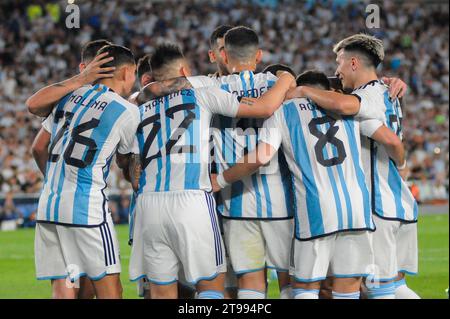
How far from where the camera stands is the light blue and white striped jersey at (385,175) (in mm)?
6188

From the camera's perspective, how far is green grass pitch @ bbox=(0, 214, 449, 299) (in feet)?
30.5

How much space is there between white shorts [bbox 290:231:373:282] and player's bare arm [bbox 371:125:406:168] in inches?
26.5

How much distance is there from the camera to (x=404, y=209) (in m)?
6.29

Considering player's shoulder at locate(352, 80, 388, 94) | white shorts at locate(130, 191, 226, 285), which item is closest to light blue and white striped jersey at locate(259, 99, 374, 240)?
player's shoulder at locate(352, 80, 388, 94)

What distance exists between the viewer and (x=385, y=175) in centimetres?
626

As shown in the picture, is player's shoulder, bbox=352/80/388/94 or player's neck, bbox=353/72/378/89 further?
player's neck, bbox=353/72/378/89

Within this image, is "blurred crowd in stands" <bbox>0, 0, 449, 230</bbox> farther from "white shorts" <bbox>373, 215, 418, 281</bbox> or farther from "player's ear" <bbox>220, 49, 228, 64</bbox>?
"player's ear" <bbox>220, 49, 228, 64</bbox>

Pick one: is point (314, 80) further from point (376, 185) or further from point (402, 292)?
point (402, 292)

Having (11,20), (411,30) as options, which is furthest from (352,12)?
(11,20)

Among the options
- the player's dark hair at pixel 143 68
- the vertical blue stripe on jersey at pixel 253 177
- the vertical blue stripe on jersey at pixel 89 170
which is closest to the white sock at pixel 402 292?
the vertical blue stripe on jersey at pixel 253 177

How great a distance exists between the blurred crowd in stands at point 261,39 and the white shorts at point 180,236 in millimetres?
12917

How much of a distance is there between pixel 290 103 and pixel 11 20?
61.2 feet

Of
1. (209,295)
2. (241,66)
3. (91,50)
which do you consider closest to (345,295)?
(209,295)

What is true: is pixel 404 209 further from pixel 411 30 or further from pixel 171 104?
pixel 411 30
